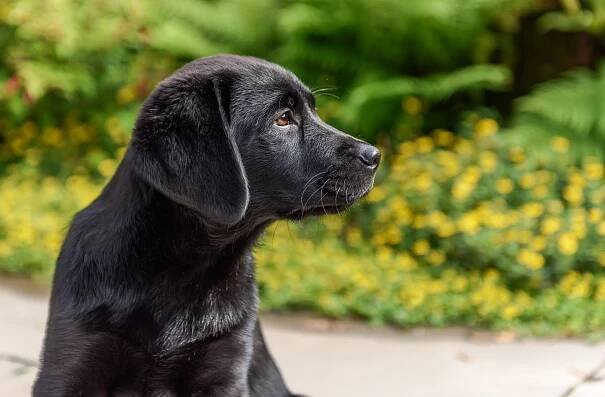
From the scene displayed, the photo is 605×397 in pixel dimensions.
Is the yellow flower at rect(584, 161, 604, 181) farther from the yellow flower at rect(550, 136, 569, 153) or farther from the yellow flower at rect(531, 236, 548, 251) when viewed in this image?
the yellow flower at rect(531, 236, 548, 251)

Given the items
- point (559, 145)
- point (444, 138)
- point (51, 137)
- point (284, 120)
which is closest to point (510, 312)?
point (559, 145)

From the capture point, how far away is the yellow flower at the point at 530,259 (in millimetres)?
5020

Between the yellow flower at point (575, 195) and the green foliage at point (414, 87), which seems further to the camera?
the green foliage at point (414, 87)

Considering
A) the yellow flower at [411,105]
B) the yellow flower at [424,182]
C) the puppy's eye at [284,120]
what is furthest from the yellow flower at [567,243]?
the puppy's eye at [284,120]

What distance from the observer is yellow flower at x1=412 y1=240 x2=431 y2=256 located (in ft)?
18.0

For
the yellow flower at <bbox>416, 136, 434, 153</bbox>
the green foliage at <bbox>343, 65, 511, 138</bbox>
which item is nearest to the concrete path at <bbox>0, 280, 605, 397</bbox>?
the yellow flower at <bbox>416, 136, 434, 153</bbox>

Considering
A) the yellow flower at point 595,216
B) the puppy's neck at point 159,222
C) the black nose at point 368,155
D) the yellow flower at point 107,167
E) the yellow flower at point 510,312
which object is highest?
the black nose at point 368,155

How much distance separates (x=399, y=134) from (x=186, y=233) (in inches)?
163

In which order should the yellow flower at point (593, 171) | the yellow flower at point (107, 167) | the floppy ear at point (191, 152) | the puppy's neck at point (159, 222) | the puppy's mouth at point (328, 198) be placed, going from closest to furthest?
the floppy ear at point (191, 152) < the puppy's neck at point (159, 222) < the puppy's mouth at point (328, 198) < the yellow flower at point (593, 171) < the yellow flower at point (107, 167)

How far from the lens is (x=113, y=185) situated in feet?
9.39

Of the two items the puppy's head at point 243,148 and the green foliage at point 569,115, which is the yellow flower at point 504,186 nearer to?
the green foliage at point 569,115

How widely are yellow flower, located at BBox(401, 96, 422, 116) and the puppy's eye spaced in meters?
3.74

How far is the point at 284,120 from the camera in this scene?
10.0ft

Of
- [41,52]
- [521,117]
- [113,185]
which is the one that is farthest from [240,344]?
[41,52]
